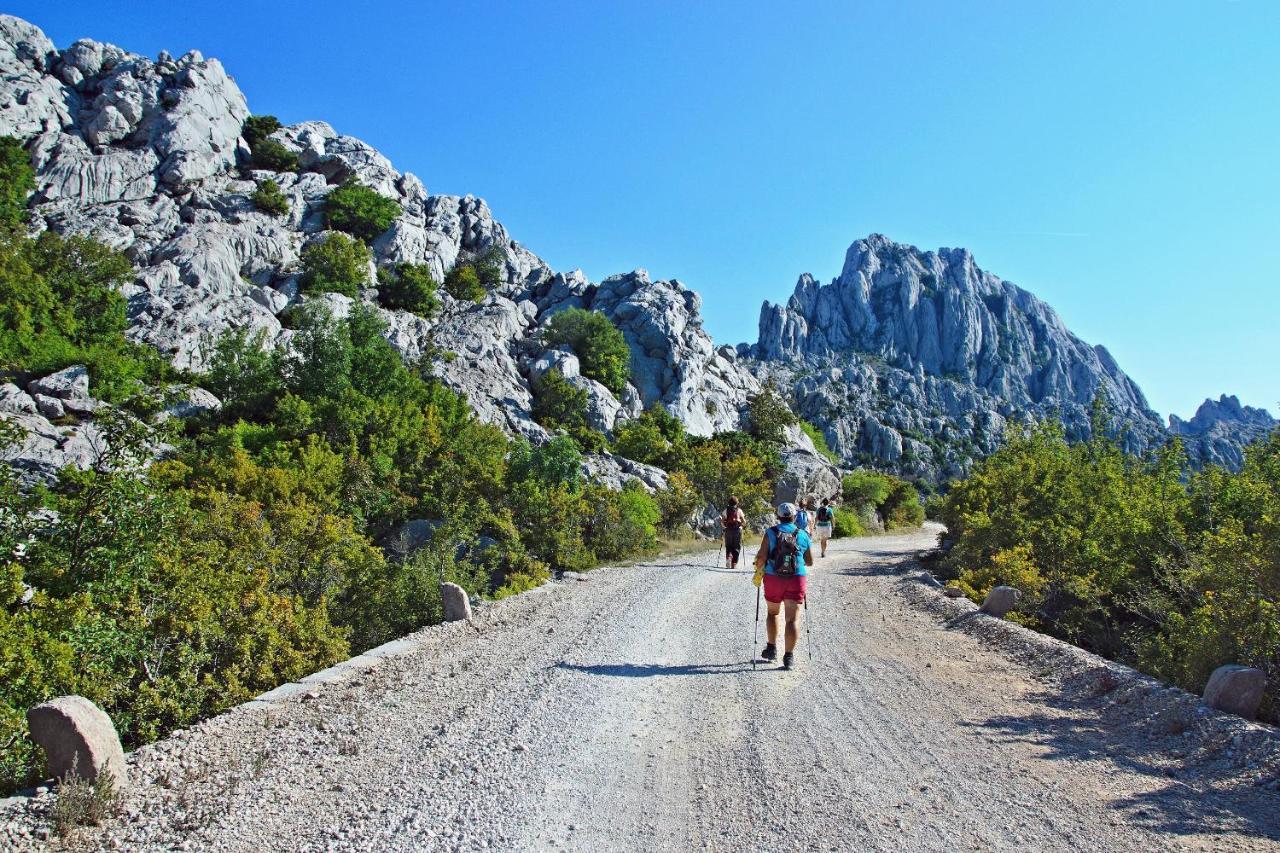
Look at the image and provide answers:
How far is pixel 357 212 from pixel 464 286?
33.5 feet

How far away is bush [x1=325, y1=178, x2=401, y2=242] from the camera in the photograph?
5628 cm

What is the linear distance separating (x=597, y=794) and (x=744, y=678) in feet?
10.5

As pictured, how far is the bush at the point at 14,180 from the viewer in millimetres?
41125

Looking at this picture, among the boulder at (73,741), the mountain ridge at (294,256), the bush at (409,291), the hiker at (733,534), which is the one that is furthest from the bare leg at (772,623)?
the bush at (409,291)

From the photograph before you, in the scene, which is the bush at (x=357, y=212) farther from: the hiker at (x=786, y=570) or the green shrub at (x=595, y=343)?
the hiker at (x=786, y=570)

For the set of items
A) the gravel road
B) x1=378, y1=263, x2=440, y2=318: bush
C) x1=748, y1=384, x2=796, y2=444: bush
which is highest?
x1=378, y1=263, x2=440, y2=318: bush

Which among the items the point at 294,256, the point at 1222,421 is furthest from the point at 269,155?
the point at 1222,421

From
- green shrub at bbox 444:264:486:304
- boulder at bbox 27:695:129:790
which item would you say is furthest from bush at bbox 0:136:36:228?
boulder at bbox 27:695:129:790

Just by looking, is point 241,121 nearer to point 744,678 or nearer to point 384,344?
point 384,344

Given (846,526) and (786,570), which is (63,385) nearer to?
(786,570)

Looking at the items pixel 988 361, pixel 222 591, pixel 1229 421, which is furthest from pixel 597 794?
pixel 1229 421

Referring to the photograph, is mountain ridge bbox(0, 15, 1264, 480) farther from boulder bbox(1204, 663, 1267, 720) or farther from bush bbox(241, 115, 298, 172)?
boulder bbox(1204, 663, 1267, 720)

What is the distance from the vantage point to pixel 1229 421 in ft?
384

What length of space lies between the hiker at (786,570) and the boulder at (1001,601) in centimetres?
516
